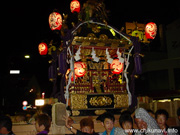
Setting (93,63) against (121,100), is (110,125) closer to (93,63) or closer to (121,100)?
(121,100)

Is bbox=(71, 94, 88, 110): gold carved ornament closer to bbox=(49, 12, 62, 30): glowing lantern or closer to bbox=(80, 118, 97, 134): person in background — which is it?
bbox=(49, 12, 62, 30): glowing lantern

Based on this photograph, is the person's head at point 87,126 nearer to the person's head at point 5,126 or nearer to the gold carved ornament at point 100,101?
the person's head at point 5,126

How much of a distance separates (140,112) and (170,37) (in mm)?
13412

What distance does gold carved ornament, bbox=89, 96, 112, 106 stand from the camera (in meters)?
7.82

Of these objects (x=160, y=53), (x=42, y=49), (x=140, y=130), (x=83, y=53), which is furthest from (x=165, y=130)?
(x=160, y=53)

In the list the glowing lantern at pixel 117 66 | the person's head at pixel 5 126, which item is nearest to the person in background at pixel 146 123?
the person's head at pixel 5 126

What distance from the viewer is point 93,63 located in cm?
935

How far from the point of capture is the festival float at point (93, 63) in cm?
750

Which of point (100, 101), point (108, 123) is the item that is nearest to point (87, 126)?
point (108, 123)

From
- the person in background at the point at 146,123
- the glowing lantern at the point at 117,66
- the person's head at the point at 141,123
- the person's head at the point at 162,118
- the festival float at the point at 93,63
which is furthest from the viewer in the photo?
the glowing lantern at the point at 117,66

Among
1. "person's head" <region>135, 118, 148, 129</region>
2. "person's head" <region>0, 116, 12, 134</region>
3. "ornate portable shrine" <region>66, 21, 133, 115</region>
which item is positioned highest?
"ornate portable shrine" <region>66, 21, 133, 115</region>

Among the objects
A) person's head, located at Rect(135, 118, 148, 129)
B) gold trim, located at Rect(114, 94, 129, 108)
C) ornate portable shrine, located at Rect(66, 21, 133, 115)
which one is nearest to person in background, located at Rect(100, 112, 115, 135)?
person's head, located at Rect(135, 118, 148, 129)

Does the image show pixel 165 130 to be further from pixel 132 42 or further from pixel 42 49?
pixel 42 49

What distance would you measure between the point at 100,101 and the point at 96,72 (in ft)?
5.28
